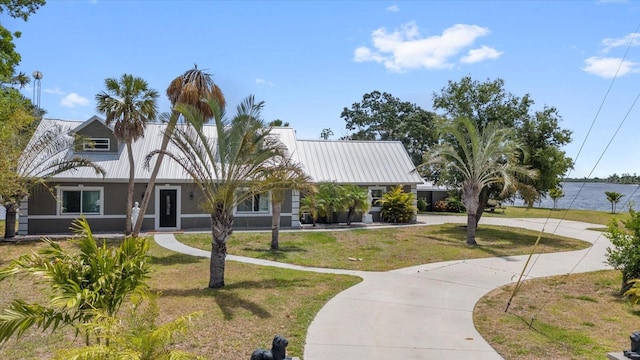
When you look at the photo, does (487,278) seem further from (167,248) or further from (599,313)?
(167,248)

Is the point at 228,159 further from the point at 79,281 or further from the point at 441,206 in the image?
the point at 441,206

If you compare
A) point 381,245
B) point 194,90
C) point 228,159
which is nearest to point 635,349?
point 228,159

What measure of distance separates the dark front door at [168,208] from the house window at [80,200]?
2741 mm

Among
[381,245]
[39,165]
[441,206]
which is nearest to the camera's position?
[381,245]

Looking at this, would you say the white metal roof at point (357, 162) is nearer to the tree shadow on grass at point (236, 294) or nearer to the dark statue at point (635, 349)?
the tree shadow on grass at point (236, 294)

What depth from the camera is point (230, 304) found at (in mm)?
8945

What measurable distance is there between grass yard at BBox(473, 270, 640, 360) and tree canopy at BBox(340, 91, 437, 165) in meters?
36.0

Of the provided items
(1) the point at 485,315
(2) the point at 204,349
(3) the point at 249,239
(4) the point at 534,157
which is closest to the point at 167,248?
(3) the point at 249,239

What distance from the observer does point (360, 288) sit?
10.6 metres

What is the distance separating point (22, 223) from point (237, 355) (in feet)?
58.2

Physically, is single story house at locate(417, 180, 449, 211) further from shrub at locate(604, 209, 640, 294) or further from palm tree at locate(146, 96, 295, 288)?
palm tree at locate(146, 96, 295, 288)

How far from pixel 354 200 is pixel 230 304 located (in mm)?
14371

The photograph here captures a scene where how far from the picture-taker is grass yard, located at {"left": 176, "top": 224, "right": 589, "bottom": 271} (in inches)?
567

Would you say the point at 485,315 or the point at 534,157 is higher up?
the point at 534,157
